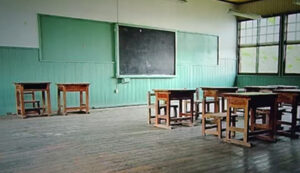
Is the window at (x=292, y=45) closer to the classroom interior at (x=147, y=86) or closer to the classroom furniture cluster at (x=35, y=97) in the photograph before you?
the classroom interior at (x=147, y=86)

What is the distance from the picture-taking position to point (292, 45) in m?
10.4

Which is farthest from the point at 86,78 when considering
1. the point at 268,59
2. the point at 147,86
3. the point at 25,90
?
the point at 268,59

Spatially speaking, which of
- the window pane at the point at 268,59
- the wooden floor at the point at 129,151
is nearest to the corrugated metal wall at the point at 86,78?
the wooden floor at the point at 129,151

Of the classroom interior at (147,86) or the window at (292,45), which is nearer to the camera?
the classroom interior at (147,86)

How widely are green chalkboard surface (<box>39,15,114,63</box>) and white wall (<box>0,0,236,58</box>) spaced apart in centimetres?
19

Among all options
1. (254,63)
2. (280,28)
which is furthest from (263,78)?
(280,28)

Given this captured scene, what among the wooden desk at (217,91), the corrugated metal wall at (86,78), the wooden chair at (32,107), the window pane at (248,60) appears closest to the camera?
the wooden desk at (217,91)

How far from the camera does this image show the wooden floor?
2883mm

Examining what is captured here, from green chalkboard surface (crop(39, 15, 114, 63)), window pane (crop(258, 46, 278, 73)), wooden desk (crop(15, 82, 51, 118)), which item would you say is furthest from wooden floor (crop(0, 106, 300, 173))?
window pane (crop(258, 46, 278, 73))

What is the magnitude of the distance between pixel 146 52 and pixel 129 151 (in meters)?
5.81

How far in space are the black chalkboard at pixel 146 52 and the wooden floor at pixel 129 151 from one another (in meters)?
3.70

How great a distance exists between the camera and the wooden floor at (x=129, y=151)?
2.88 m

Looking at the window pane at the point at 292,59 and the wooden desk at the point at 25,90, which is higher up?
the window pane at the point at 292,59

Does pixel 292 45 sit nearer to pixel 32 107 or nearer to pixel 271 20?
pixel 271 20
